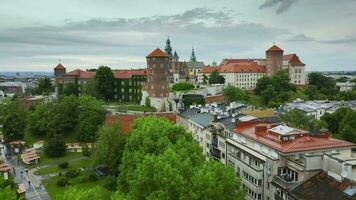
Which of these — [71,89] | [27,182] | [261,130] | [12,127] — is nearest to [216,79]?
[71,89]

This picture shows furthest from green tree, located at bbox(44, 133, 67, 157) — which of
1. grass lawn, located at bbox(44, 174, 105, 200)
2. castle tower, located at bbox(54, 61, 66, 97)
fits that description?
castle tower, located at bbox(54, 61, 66, 97)

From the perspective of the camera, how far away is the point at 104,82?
132m

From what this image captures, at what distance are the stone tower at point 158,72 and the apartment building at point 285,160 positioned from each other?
206ft

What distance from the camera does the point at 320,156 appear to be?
3747cm

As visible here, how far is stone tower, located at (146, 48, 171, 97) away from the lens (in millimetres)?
113750

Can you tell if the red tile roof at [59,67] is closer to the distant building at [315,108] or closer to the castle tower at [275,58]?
the castle tower at [275,58]

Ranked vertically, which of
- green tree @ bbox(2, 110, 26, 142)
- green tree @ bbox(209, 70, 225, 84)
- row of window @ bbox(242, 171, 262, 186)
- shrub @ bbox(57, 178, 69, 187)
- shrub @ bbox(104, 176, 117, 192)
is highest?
green tree @ bbox(209, 70, 225, 84)

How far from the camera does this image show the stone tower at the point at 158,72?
114 m

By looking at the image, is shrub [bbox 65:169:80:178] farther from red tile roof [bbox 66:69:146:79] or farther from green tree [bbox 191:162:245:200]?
red tile roof [bbox 66:69:146:79]

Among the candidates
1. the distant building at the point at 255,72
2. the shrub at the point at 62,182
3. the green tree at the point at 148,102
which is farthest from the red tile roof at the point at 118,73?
the shrub at the point at 62,182

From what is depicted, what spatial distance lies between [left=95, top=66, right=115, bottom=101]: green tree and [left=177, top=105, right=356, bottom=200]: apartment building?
278 ft

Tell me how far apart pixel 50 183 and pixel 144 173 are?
3461cm

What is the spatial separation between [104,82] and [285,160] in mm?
99102

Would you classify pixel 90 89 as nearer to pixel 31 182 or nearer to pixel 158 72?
pixel 158 72
